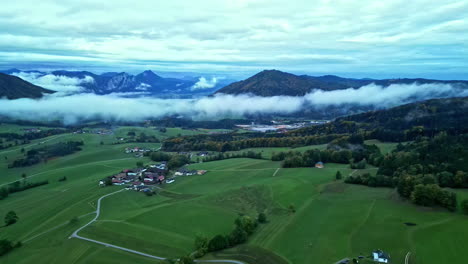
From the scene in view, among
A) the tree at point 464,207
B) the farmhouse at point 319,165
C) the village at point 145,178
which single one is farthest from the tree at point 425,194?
the village at point 145,178

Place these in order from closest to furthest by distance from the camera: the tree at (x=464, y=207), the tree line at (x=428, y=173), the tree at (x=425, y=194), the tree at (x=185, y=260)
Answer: the tree at (x=185, y=260)
the tree at (x=464, y=207)
the tree at (x=425, y=194)
the tree line at (x=428, y=173)

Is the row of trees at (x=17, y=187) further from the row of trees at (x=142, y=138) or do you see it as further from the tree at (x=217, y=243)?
the row of trees at (x=142, y=138)

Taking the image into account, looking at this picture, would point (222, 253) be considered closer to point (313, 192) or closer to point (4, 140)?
point (313, 192)

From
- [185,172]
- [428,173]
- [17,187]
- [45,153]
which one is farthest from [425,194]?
[45,153]

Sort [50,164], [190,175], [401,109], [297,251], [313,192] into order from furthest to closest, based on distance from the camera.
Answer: [401,109], [50,164], [190,175], [313,192], [297,251]

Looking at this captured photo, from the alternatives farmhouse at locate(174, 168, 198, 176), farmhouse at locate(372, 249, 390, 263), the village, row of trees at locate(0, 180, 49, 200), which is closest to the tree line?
farmhouse at locate(372, 249, 390, 263)

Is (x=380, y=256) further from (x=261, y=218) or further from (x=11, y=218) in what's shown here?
(x=11, y=218)

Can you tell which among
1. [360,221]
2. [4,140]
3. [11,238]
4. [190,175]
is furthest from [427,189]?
[4,140]
